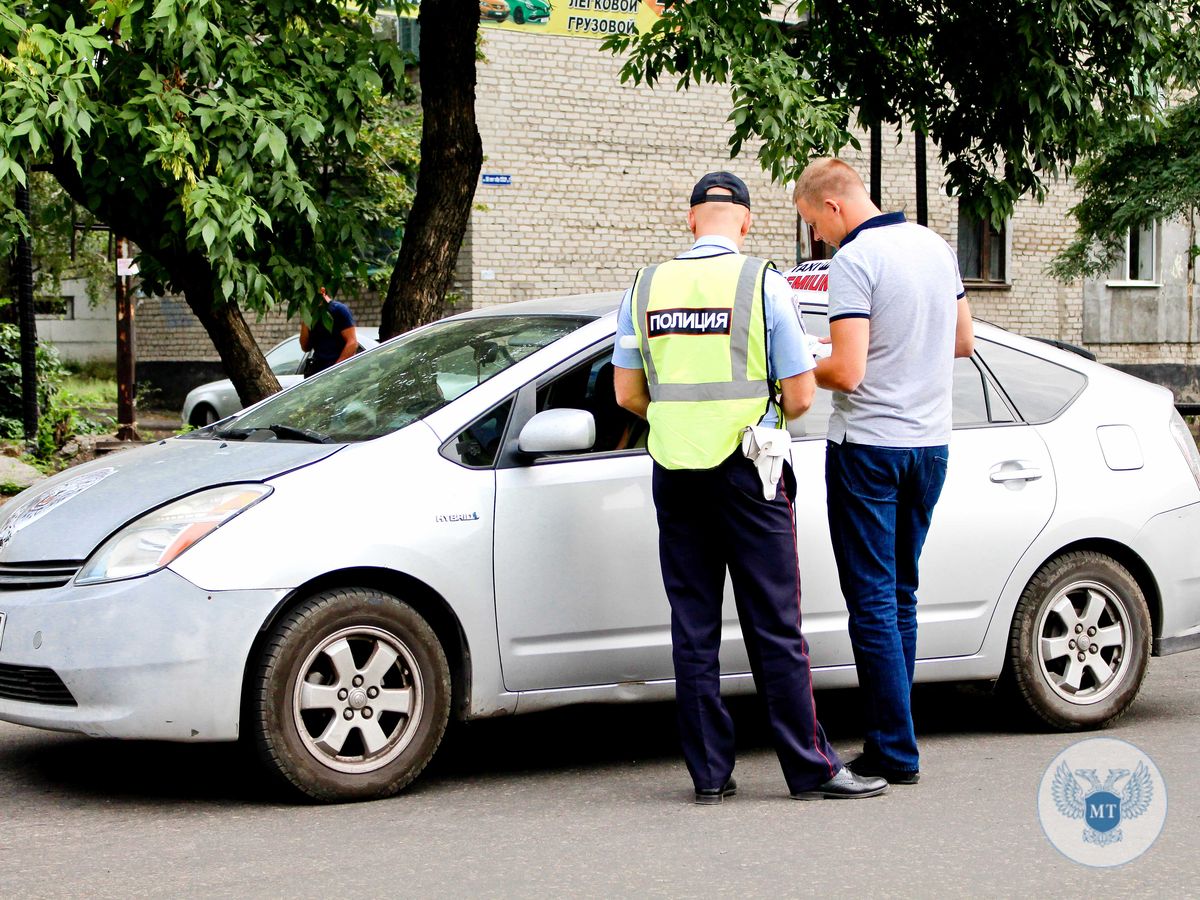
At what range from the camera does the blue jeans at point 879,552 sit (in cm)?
482

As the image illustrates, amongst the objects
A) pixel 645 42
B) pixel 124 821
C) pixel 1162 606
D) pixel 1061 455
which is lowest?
pixel 124 821

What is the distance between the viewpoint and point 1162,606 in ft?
19.1

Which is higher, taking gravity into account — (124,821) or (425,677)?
(425,677)

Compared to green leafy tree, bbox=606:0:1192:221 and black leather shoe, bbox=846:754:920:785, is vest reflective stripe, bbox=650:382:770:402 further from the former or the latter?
green leafy tree, bbox=606:0:1192:221

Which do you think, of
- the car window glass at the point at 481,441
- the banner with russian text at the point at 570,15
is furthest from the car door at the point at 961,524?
the banner with russian text at the point at 570,15

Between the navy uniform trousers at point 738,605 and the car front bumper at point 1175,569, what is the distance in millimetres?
1745

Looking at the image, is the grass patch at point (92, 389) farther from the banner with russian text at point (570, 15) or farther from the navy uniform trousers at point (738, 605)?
the navy uniform trousers at point (738, 605)

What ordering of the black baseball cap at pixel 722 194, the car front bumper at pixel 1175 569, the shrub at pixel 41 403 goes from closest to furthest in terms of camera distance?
the black baseball cap at pixel 722 194 < the car front bumper at pixel 1175 569 < the shrub at pixel 41 403

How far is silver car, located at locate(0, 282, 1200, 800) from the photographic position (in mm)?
4520

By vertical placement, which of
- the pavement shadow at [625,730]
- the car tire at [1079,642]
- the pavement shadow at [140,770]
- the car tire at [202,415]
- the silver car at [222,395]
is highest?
the silver car at [222,395]

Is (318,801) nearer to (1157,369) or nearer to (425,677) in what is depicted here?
(425,677)

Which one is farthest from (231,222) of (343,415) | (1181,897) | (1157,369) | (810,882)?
(1157,369)

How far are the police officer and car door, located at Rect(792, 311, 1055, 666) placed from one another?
1.96 feet

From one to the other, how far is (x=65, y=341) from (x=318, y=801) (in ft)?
97.9
